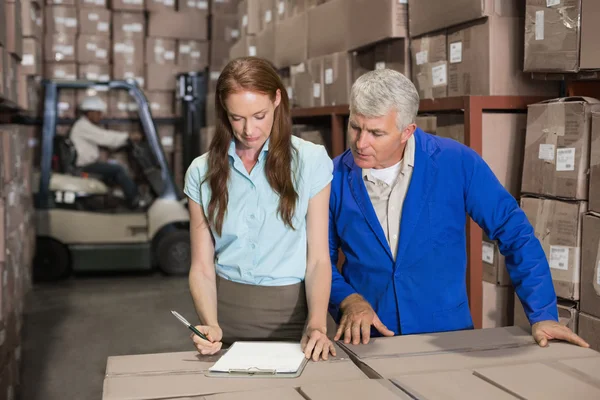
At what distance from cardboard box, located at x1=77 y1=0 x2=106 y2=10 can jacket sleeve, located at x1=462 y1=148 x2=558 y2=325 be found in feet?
24.0

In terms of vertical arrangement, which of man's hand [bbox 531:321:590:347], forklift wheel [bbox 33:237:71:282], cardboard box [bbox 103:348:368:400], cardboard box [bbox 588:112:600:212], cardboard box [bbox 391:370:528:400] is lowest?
forklift wheel [bbox 33:237:71:282]

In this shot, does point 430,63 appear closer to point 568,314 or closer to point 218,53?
point 568,314

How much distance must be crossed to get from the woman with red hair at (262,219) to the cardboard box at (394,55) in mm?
1978

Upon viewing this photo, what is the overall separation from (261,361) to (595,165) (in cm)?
179

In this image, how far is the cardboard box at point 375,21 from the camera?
12.7ft

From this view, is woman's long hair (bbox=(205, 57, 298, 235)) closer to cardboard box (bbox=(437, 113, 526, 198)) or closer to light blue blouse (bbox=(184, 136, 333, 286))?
light blue blouse (bbox=(184, 136, 333, 286))

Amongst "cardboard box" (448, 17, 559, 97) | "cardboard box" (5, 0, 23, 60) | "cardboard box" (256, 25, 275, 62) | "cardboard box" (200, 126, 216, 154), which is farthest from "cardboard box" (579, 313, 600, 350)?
"cardboard box" (200, 126, 216, 154)

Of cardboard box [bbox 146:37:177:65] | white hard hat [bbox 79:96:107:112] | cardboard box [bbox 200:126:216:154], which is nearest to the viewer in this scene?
cardboard box [bbox 200:126:216:154]

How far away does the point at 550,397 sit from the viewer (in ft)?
4.64

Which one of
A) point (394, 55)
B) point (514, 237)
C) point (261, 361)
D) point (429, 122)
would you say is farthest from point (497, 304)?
point (261, 361)

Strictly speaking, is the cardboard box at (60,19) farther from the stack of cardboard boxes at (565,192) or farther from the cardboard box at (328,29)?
the stack of cardboard boxes at (565,192)

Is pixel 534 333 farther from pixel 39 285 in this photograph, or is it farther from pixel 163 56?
pixel 163 56

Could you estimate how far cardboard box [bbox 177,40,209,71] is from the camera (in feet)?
29.4

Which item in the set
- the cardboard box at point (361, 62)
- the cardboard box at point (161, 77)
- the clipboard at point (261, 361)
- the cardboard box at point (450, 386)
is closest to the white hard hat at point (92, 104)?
the cardboard box at point (161, 77)
